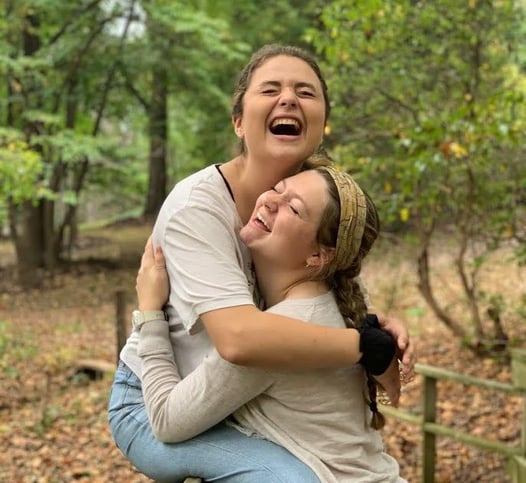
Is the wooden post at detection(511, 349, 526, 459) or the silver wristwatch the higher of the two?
the silver wristwatch

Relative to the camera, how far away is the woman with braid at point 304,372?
63.4 inches

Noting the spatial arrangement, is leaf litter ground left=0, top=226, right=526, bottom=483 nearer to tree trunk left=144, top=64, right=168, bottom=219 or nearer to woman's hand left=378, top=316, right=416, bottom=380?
woman's hand left=378, top=316, right=416, bottom=380

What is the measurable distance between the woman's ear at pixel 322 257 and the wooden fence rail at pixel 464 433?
2.07 metres

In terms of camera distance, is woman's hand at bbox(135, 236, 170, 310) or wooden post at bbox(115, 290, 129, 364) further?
wooden post at bbox(115, 290, 129, 364)

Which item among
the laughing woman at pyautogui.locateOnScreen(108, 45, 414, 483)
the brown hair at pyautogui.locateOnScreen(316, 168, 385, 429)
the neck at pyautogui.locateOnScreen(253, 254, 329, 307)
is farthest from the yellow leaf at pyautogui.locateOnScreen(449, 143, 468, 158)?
the neck at pyautogui.locateOnScreen(253, 254, 329, 307)

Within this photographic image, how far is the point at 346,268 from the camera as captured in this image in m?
1.77

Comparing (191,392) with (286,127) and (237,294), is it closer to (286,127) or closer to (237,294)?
(237,294)

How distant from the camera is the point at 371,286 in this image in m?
9.20

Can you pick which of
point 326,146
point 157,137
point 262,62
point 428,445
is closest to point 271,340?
point 262,62

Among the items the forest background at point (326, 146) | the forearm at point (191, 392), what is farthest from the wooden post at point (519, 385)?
the forearm at point (191, 392)

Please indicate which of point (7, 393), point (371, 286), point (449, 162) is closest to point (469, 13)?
point (449, 162)

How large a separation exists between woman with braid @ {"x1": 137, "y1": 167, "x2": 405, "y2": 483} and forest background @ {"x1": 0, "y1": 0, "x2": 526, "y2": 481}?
287 centimetres

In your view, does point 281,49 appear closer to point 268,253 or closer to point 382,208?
point 268,253

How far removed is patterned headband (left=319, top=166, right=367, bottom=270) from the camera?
1.67 metres
